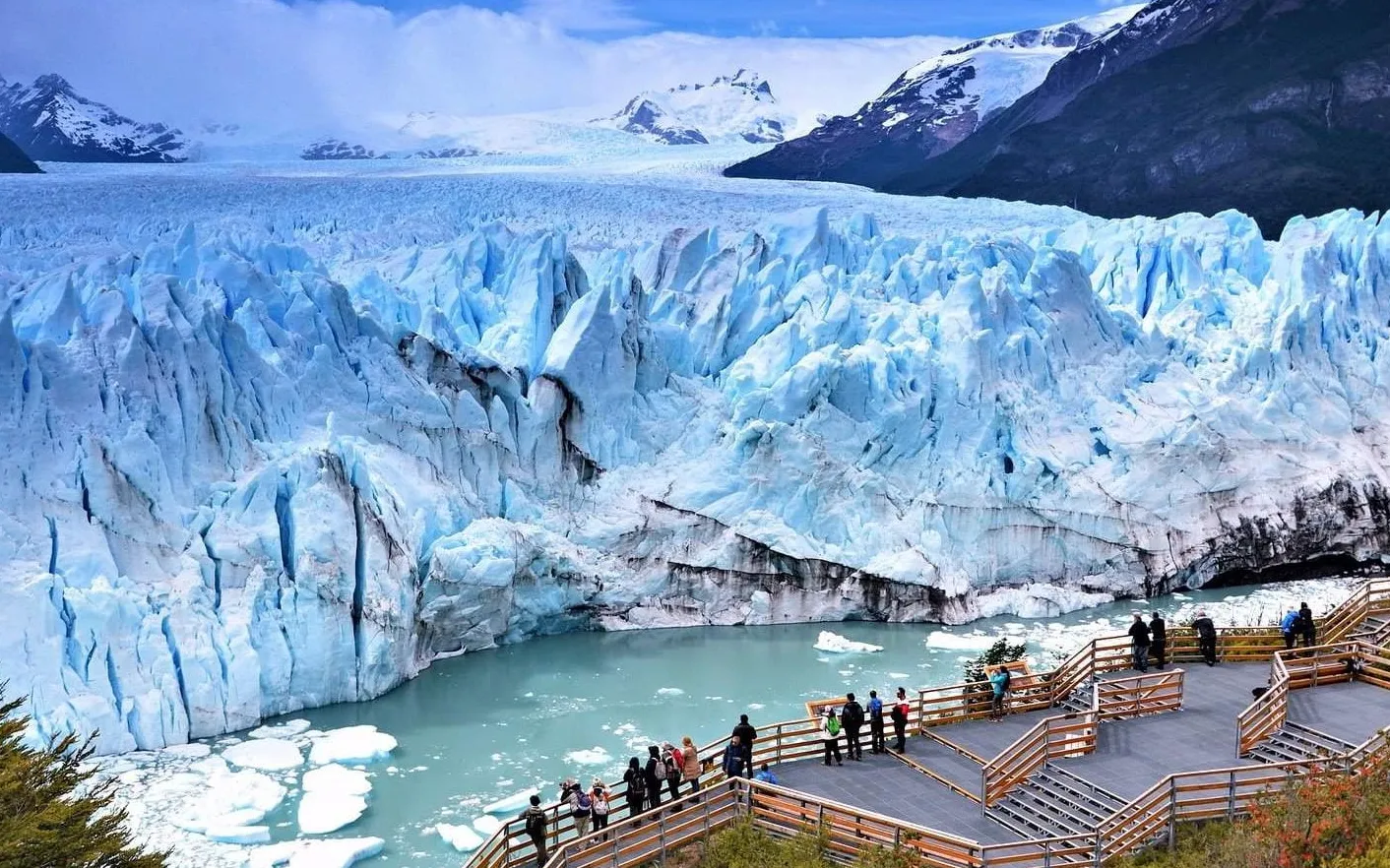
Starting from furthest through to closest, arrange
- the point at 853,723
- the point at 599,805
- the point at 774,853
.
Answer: the point at 853,723 → the point at 599,805 → the point at 774,853

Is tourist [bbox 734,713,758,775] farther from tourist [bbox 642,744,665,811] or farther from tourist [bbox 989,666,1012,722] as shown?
tourist [bbox 989,666,1012,722]

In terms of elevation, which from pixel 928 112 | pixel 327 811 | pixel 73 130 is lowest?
pixel 327 811

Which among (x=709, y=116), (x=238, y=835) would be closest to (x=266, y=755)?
(x=238, y=835)

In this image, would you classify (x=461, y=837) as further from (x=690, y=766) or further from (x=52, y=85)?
(x=52, y=85)

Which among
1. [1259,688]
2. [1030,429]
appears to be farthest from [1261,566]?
[1259,688]

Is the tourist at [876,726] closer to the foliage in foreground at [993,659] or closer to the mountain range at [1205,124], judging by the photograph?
the foliage in foreground at [993,659]

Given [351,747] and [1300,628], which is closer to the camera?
[1300,628]

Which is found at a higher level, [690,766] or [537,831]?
[690,766]
